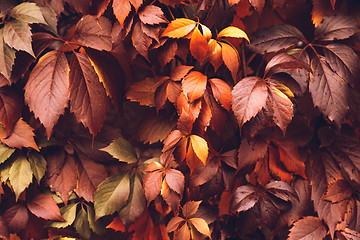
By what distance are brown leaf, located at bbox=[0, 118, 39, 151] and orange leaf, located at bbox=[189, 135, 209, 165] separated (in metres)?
0.48

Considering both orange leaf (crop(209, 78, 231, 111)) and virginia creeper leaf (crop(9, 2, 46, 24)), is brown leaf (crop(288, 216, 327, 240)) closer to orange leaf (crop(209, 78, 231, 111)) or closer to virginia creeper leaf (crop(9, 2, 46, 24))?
orange leaf (crop(209, 78, 231, 111))

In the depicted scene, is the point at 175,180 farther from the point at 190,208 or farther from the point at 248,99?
the point at 248,99

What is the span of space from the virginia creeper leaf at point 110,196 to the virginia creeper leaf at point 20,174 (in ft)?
0.70

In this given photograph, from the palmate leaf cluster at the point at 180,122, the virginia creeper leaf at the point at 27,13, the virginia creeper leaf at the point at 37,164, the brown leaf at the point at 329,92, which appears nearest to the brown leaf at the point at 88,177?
the palmate leaf cluster at the point at 180,122

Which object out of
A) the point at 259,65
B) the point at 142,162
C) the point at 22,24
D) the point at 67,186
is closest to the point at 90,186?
the point at 67,186

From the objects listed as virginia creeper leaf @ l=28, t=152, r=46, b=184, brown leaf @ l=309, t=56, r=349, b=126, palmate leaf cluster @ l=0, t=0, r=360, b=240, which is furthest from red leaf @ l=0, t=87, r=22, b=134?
A: brown leaf @ l=309, t=56, r=349, b=126

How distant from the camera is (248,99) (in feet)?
2.95

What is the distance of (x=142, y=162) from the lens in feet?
3.77

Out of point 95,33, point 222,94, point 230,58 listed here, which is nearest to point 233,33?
point 230,58

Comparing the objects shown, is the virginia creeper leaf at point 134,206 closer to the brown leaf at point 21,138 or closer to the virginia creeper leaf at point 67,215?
the virginia creeper leaf at point 67,215

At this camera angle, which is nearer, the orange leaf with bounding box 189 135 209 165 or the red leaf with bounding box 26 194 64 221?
the orange leaf with bounding box 189 135 209 165

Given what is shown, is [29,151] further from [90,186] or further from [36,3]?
[36,3]

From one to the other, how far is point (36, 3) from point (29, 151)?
1.53 ft

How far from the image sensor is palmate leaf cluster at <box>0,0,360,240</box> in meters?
0.96
